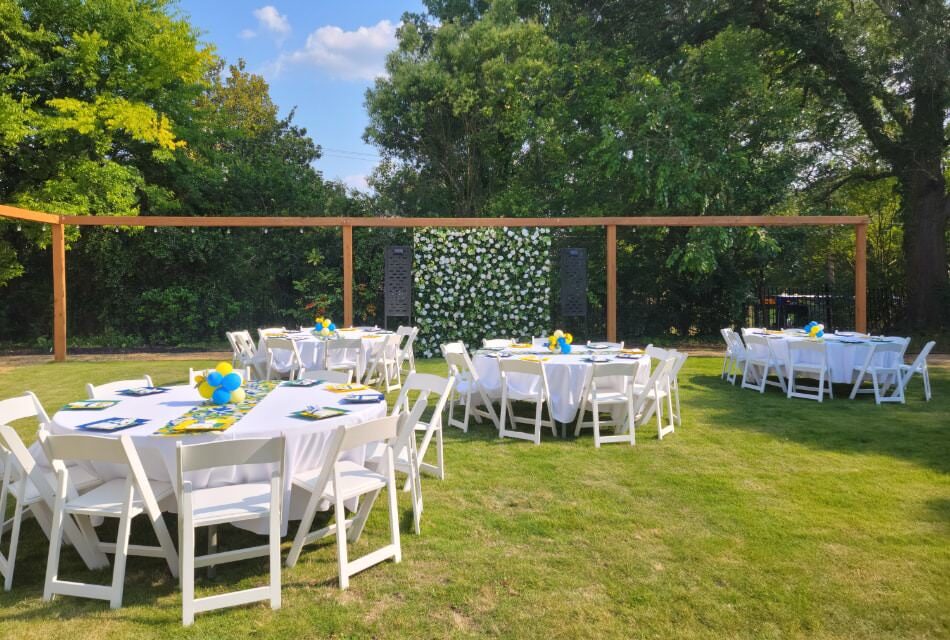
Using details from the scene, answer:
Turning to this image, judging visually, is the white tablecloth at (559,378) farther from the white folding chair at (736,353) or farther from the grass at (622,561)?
the white folding chair at (736,353)

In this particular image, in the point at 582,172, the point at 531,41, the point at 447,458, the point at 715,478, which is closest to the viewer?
the point at 715,478

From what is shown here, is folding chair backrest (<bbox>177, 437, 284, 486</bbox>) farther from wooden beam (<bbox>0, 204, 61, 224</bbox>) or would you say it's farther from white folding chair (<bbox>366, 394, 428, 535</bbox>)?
wooden beam (<bbox>0, 204, 61, 224</bbox>)

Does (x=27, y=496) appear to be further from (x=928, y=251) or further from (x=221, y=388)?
(x=928, y=251)

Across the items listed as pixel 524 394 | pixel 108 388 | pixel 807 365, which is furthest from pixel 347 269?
pixel 807 365

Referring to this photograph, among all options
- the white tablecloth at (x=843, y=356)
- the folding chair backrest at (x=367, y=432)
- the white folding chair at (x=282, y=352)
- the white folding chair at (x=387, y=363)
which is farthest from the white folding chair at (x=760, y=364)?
the folding chair backrest at (x=367, y=432)

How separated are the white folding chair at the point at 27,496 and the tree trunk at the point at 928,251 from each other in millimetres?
14430

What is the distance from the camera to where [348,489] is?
2941mm

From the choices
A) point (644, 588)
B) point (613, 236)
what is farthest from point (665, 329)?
point (644, 588)

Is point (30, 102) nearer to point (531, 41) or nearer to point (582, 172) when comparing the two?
point (582, 172)

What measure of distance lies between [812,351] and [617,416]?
3.28 metres

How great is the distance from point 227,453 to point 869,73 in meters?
14.3

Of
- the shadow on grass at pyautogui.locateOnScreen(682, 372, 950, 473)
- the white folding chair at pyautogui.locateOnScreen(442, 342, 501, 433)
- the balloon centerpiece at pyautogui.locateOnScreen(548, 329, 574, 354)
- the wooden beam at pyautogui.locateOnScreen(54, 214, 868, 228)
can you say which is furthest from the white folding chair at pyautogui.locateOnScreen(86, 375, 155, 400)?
the wooden beam at pyautogui.locateOnScreen(54, 214, 868, 228)

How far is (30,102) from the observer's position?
497 inches

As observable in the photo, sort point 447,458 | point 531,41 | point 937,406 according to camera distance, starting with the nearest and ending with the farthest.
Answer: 1. point 447,458
2. point 937,406
3. point 531,41
